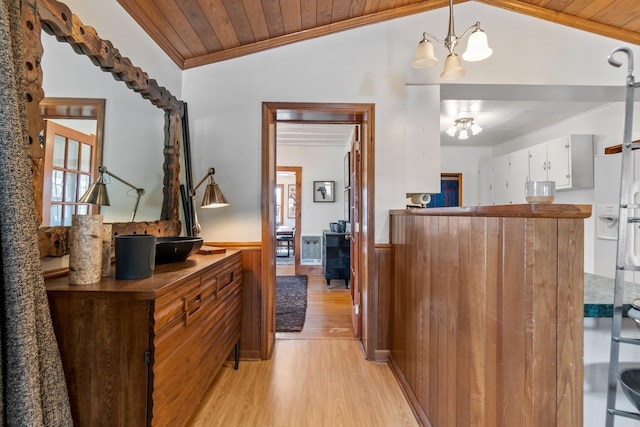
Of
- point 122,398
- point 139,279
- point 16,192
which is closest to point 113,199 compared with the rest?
point 139,279

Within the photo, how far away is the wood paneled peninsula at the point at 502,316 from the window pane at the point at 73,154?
1.62m

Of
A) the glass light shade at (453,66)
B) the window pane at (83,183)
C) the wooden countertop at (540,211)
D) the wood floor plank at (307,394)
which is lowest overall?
the wood floor plank at (307,394)

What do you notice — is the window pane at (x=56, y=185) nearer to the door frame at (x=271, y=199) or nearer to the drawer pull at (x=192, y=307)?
the drawer pull at (x=192, y=307)

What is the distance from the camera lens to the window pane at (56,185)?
1138 mm

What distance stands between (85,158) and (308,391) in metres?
1.80

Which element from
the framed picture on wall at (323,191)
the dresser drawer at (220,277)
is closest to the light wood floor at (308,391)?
the dresser drawer at (220,277)

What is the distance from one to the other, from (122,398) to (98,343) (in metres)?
0.21

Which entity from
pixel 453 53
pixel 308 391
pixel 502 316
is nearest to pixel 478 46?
pixel 453 53

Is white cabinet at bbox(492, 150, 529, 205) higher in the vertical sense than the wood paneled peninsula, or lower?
higher

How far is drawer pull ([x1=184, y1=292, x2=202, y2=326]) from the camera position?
1278 mm

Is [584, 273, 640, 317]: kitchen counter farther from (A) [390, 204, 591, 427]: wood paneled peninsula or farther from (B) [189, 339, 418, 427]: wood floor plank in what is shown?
(B) [189, 339, 418, 427]: wood floor plank

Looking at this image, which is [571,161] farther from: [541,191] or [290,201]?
[290,201]

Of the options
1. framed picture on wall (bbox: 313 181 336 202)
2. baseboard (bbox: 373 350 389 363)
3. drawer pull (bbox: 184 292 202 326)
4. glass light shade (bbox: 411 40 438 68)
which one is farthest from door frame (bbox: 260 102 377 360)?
framed picture on wall (bbox: 313 181 336 202)

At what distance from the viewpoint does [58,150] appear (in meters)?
1.15
